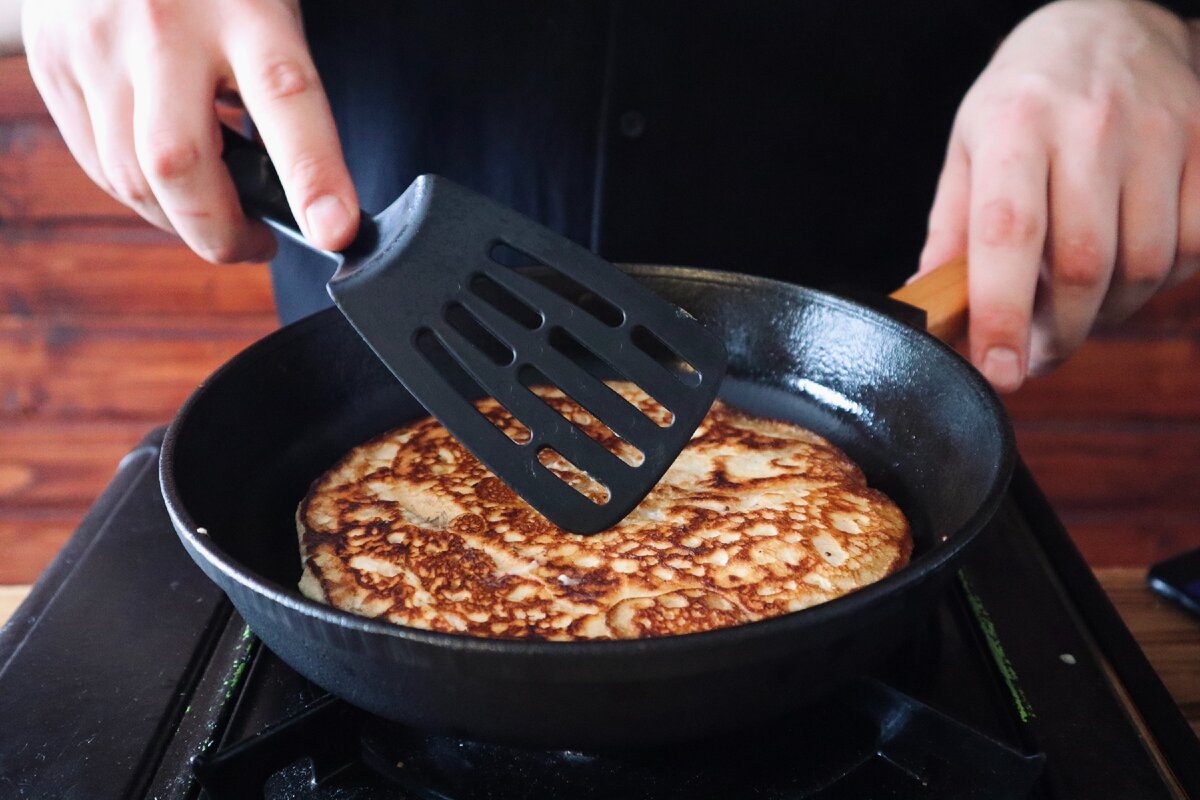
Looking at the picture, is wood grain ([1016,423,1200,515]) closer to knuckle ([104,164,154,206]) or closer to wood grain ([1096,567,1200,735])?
wood grain ([1096,567,1200,735])

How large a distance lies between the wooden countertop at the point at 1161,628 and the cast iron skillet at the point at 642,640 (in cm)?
25

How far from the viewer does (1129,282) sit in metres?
1.11

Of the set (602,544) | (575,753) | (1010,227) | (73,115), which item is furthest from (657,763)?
(73,115)

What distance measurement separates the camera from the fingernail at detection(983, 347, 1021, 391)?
3.38 feet

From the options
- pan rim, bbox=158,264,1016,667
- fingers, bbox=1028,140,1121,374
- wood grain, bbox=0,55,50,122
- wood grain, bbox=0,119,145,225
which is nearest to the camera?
pan rim, bbox=158,264,1016,667

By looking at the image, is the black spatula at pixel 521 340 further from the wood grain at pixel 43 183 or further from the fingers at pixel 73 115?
the wood grain at pixel 43 183

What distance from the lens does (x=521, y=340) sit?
0.82 m

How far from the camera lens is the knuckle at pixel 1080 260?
3.41 ft

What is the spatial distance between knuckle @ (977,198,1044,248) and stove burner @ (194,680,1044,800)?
52cm

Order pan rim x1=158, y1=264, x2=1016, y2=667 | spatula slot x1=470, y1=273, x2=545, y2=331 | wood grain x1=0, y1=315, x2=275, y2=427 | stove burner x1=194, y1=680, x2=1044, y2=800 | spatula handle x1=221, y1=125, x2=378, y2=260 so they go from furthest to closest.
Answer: wood grain x1=0, y1=315, x2=275, y2=427 → spatula slot x1=470, y1=273, x2=545, y2=331 → spatula handle x1=221, y1=125, x2=378, y2=260 → stove burner x1=194, y1=680, x2=1044, y2=800 → pan rim x1=158, y1=264, x2=1016, y2=667

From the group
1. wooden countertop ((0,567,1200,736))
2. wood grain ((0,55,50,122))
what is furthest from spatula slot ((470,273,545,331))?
wood grain ((0,55,50,122))

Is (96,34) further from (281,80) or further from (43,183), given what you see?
(43,183)

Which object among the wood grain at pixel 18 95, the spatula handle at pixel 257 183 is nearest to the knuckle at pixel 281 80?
the spatula handle at pixel 257 183

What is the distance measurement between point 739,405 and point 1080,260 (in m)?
0.39
